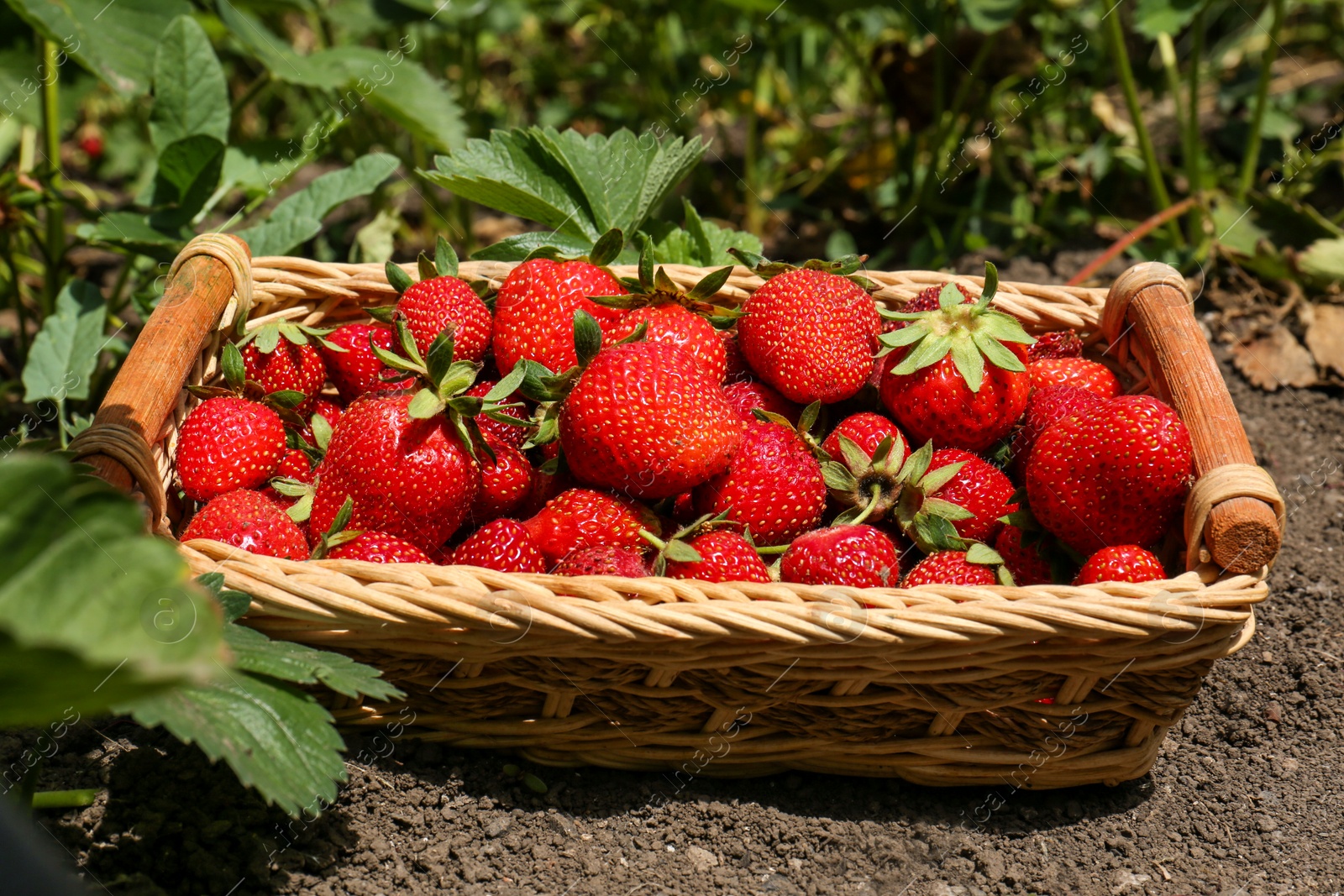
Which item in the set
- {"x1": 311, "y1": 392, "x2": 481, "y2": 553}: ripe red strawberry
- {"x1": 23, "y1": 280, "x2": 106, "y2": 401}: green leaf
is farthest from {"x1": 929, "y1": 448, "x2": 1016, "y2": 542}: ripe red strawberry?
{"x1": 23, "y1": 280, "x2": 106, "y2": 401}: green leaf

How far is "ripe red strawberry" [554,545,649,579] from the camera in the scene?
3.98ft

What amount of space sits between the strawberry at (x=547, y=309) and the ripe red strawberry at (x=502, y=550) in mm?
231

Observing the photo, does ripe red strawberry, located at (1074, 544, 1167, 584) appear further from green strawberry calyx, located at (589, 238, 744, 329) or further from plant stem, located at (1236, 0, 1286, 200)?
plant stem, located at (1236, 0, 1286, 200)

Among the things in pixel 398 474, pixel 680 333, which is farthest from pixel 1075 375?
pixel 398 474

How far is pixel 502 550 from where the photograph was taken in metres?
Answer: 1.29

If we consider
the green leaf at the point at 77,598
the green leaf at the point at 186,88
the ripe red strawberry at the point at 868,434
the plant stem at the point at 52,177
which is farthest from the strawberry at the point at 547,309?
the plant stem at the point at 52,177

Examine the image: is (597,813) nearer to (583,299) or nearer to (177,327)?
(583,299)

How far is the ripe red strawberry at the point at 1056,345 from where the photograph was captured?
5.26 ft

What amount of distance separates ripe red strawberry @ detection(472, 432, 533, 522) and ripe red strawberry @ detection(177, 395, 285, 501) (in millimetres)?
275

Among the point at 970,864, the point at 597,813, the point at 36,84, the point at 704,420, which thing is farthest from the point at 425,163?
the point at 970,864

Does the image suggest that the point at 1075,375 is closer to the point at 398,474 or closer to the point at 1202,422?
the point at 1202,422

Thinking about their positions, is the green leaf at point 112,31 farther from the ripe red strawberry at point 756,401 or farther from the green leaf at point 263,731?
the green leaf at point 263,731

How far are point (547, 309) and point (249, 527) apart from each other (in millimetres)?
454

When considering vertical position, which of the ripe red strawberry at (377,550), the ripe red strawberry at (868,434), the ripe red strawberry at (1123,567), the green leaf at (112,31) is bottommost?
the ripe red strawberry at (1123,567)
